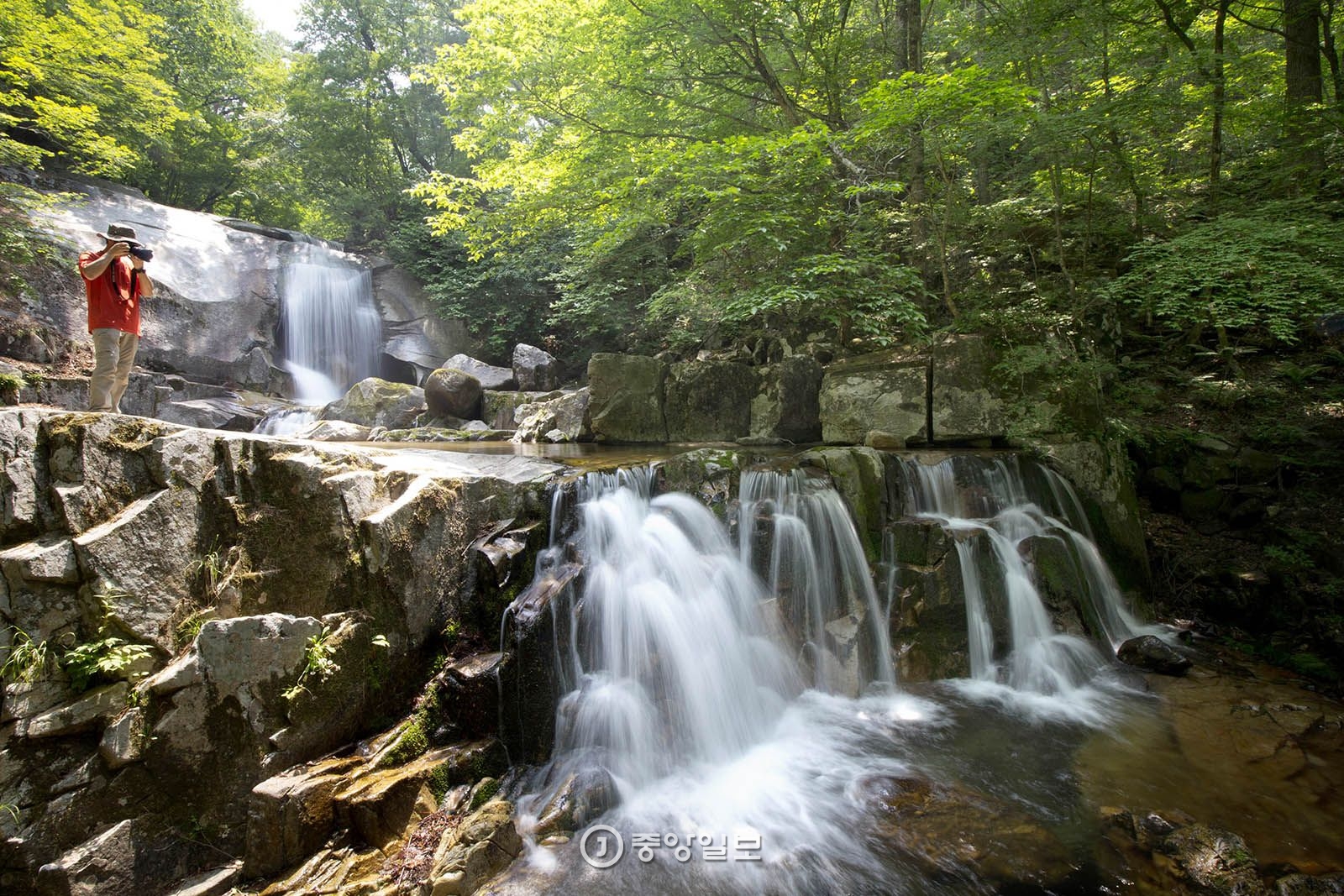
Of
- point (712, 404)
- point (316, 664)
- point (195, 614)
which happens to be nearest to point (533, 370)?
point (712, 404)

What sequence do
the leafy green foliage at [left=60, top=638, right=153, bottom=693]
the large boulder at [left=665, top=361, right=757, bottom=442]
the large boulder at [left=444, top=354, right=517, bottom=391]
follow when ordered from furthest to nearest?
the large boulder at [left=444, top=354, right=517, bottom=391]
the large boulder at [left=665, top=361, right=757, bottom=442]
the leafy green foliage at [left=60, top=638, right=153, bottom=693]

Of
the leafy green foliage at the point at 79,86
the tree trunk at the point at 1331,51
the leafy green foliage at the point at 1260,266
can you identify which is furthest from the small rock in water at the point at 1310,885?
the leafy green foliage at the point at 79,86

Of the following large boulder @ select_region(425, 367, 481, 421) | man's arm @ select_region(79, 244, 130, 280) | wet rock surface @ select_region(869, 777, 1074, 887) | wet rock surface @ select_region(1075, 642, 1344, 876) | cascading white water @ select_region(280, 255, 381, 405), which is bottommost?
wet rock surface @ select_region(869, 777, 1074, 887)

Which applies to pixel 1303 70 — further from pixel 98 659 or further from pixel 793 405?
pixel 98 659

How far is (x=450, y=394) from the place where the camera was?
40.4ft

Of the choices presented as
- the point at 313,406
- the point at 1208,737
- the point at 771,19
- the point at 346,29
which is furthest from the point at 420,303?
the point at 1208,737

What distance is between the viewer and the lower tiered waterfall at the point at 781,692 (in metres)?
3.34

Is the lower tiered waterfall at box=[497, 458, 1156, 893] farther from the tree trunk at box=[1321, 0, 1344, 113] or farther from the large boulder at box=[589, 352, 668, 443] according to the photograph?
the tree trunk at box=[1321, 0, 1344, 113]

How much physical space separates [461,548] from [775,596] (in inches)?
111

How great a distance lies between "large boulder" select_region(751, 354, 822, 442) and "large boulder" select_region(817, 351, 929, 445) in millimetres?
616

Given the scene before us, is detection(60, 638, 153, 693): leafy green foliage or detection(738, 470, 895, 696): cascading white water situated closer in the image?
detection(60, 638, 153, 693): leafy green foliage

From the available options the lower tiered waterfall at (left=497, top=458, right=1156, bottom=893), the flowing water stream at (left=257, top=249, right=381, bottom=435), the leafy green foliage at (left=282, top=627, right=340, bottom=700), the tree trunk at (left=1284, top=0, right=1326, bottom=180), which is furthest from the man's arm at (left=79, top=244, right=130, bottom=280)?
the tree trunk at (left=1284, top=0, right=1326, bottom=180)

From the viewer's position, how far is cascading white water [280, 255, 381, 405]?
15586 millimetres

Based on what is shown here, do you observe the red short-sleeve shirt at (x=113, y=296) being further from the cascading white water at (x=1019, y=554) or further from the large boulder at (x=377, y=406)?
the cascading white water at (x=1019, y=554)
